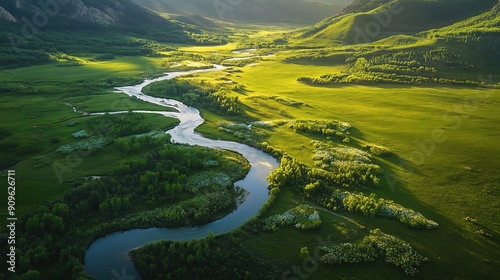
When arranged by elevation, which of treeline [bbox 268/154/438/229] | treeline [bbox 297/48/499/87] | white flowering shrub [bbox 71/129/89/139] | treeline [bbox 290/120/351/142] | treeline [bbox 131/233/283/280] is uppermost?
treeline [bbox 297/48/499/87]

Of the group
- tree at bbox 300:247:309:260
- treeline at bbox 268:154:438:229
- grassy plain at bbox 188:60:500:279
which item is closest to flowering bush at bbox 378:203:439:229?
treeline at bbox 268:154:438:229

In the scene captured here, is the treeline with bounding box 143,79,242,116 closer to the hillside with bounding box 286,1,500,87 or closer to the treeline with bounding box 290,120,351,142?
the treeline with bounding box 290,120,351,142

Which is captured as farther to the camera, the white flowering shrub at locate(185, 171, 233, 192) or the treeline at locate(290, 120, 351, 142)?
the treeline at locate(290, 120, 351, 142)

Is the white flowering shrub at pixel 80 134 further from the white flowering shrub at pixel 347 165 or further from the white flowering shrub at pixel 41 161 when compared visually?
the white flowering shrub at pixel 347 165

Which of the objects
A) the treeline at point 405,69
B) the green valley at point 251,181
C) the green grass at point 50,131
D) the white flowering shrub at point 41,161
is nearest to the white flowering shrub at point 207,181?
the green valley at point 251,181

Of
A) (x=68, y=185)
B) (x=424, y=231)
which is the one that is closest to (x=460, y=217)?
(x=424, y=231)

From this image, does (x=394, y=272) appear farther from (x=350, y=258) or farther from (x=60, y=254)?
(x=60, y=254)
